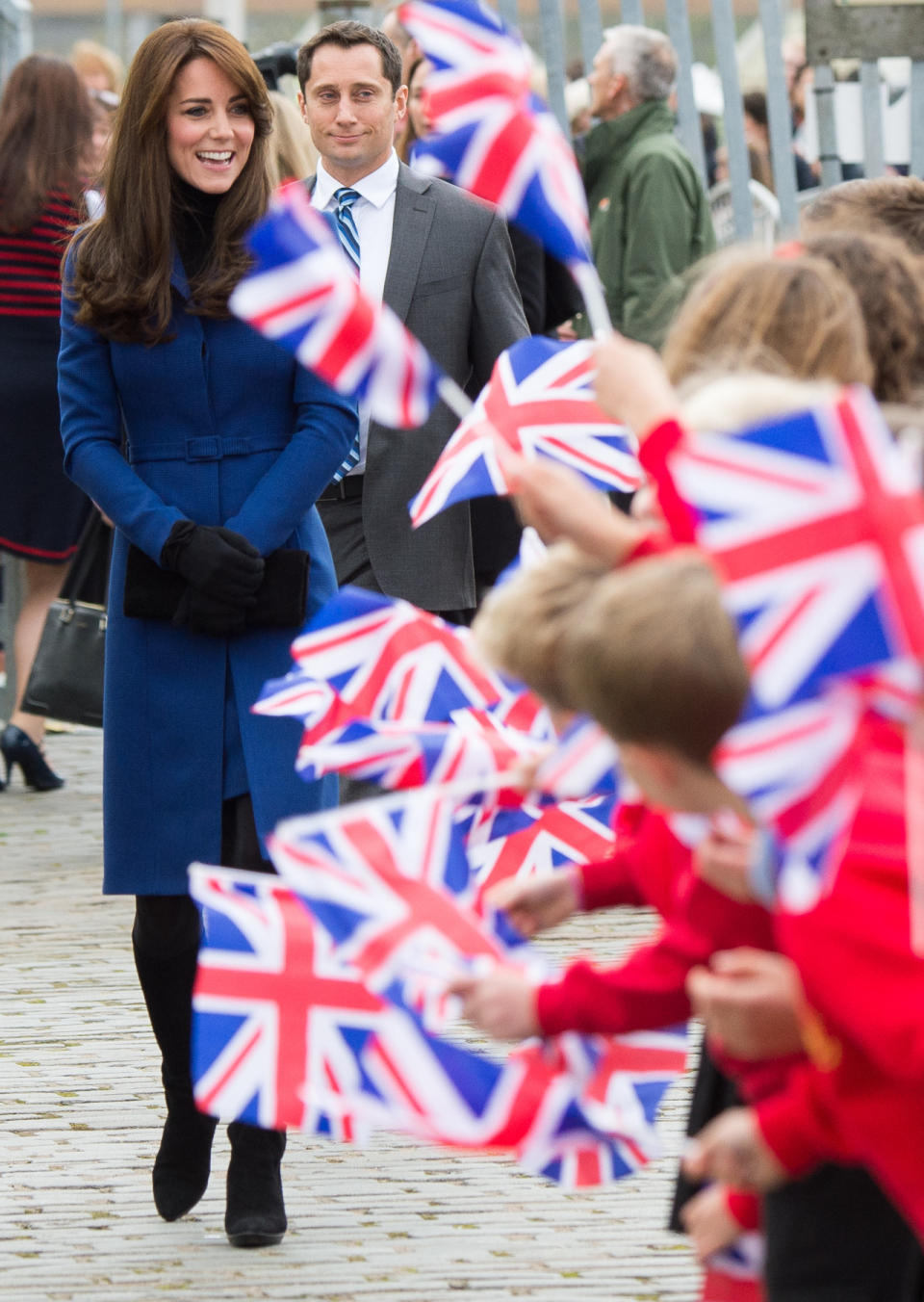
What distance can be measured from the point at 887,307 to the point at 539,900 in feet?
2.53

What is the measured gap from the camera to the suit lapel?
17.0 feet

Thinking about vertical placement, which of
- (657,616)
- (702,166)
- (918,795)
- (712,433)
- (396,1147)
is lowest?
(396,1147)

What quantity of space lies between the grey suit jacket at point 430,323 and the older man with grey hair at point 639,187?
236 centimetres

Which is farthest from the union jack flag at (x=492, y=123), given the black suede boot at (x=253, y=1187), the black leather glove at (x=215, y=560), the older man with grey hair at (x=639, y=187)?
the older man with grey hair at (x=639, y=187)

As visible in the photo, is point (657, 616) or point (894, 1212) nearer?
point (657, 616)

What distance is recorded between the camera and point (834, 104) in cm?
862

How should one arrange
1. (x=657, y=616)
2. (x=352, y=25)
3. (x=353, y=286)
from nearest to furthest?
1. (x=657, y=616)
2. (x=353, y=286)
3. (x=352, y=25)

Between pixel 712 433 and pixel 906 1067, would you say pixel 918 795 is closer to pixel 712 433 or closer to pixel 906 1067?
pixel 906 1067

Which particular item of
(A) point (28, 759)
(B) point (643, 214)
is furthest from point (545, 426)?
(A) point (28, 759)

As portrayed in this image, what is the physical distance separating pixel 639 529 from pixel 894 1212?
70cm

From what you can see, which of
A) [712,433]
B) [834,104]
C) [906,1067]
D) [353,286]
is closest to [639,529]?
[712,433]

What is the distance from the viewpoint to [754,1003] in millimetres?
1922

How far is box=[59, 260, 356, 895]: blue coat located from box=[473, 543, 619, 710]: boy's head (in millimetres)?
1849

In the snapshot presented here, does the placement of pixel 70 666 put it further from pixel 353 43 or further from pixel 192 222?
pixel 192 222
